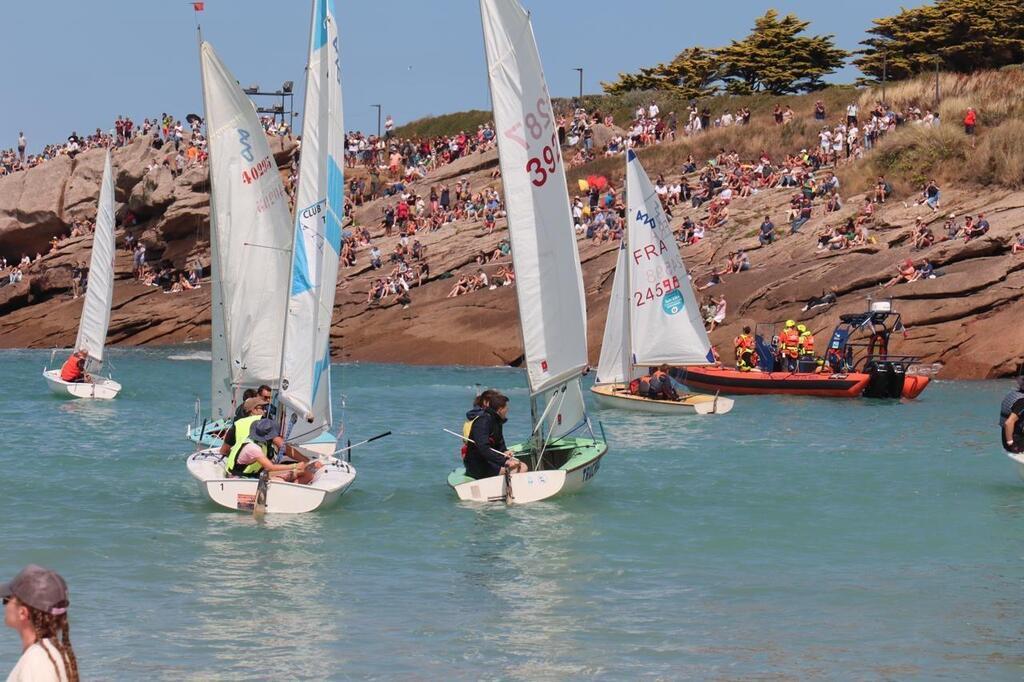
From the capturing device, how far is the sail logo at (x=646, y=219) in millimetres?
37781

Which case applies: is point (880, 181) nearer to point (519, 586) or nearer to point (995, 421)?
point (995, 421)

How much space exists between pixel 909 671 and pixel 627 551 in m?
5.95

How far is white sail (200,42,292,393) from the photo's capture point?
84.7 ft

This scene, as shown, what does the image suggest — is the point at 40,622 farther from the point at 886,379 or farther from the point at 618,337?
the point at 886,379

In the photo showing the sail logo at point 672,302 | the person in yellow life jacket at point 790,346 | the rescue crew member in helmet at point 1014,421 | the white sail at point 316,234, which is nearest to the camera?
the white sail at point 316,234

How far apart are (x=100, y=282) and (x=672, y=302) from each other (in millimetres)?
15787

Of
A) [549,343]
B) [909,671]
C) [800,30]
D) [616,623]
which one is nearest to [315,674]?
[616,623]

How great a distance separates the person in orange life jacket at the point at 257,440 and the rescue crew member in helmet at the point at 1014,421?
386 inches

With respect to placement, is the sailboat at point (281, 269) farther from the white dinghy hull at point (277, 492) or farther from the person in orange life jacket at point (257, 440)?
the person in orange life jacket at point (257, 440)

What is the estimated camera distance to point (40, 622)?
22.9ft

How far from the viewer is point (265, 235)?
2625 centimetres

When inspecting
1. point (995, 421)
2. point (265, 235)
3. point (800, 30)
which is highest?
point (800, 30)

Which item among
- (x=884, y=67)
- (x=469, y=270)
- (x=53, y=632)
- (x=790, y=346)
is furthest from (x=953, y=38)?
(x=53, y=632)

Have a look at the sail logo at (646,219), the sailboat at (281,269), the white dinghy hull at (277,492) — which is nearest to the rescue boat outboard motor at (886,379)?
the sail logo at (646,219)
